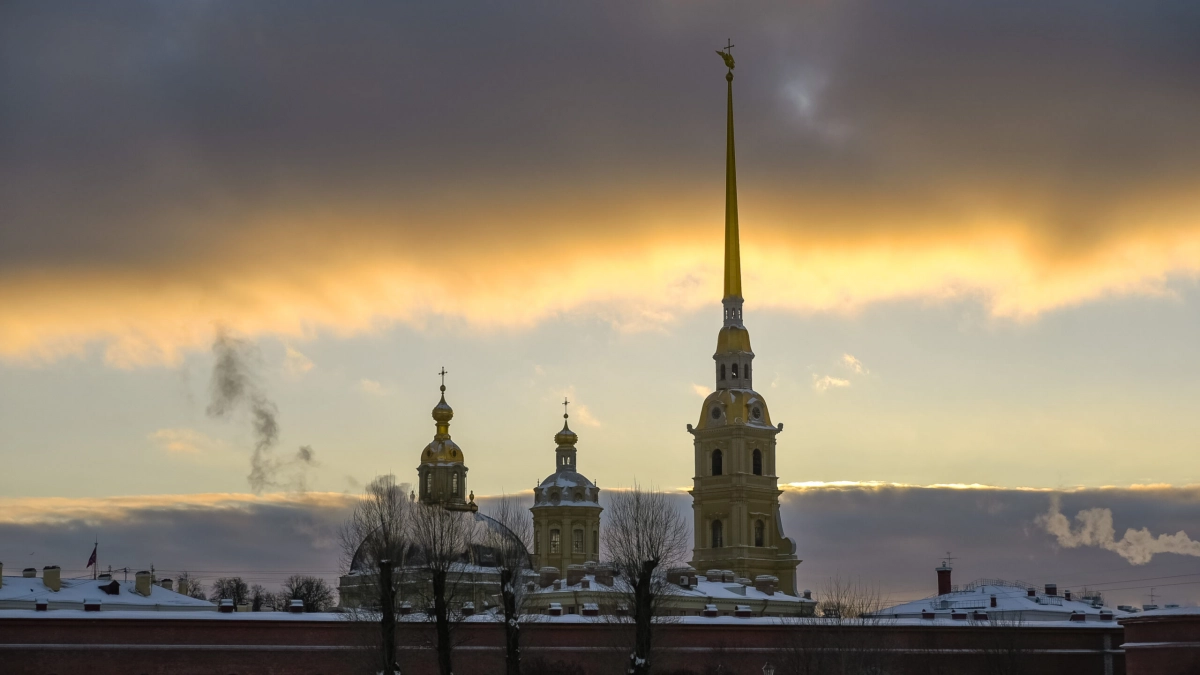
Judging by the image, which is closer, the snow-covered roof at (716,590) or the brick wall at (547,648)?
the brick wall at (547,648)

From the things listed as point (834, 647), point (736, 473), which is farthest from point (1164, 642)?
point (736, 473)

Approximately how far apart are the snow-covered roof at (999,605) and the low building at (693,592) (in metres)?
6.43

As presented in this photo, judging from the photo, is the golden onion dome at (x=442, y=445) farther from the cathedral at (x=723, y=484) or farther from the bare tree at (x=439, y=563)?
the bare tree at (x=439, y=563)

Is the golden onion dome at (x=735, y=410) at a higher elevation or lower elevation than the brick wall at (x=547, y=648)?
higher

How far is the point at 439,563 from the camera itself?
44938 mm

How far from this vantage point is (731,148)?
8812cm

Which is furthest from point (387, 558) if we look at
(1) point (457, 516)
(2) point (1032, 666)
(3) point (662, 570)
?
(2) point (1032, 666)

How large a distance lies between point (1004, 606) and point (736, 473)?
23.8 metres

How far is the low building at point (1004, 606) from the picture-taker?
184ft

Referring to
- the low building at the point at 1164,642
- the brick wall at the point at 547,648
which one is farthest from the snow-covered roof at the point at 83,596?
the low building at the point at 1164,642

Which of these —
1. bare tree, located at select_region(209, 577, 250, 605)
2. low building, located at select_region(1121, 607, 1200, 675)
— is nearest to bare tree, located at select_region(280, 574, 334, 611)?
bare tree, located at select_region(209, 577, 250, 605)

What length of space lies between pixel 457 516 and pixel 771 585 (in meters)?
25.0

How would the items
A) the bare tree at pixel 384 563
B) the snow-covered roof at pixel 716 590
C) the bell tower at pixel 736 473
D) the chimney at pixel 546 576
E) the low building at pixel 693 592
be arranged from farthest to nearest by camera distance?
the bell tower at pixel 736 473 → the chimney at pixel 546 576 → the snow-covered roof at pixel 716 590 → the low building at pixel 693 592 → the bare tree at pixel 384 563

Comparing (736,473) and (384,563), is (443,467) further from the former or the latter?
(384,563)
